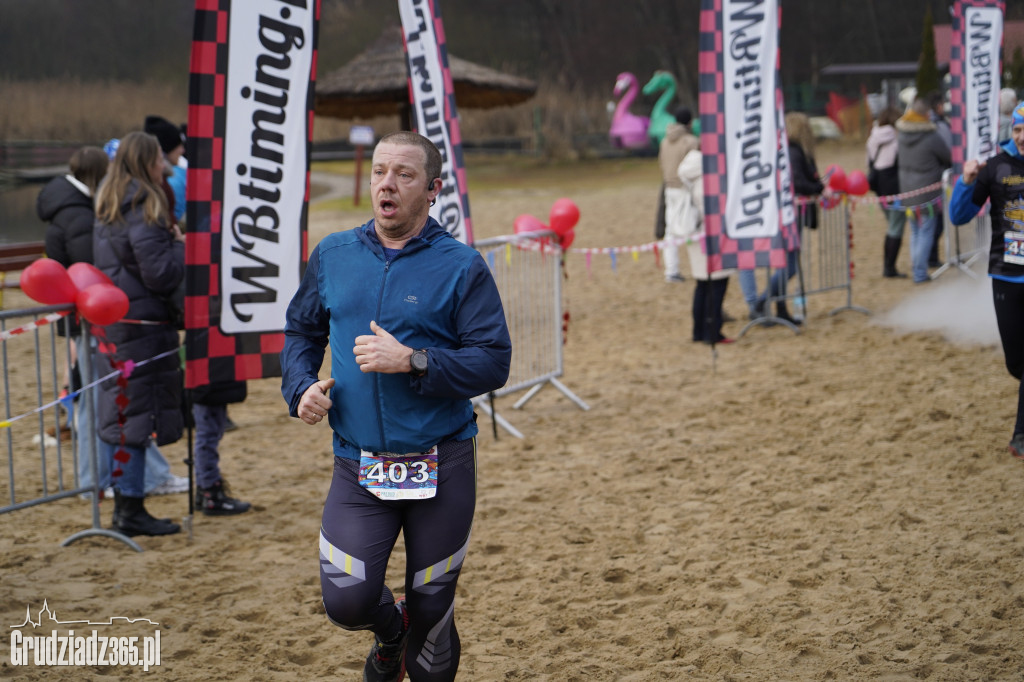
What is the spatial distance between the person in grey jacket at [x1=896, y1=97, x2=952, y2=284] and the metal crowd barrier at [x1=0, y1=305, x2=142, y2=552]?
29.1 ft

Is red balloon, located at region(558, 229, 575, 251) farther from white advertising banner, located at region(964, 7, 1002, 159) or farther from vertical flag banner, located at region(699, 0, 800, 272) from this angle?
white advertising banner, located at region(964, 7, 1002, 159)

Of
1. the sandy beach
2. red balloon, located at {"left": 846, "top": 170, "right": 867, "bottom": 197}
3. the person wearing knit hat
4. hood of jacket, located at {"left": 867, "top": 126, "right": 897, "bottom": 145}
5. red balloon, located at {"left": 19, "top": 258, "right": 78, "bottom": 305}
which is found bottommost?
the sandy beach

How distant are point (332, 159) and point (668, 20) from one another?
77.9 feet

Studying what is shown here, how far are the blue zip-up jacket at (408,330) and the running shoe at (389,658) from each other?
62cm

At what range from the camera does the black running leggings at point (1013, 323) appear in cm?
546

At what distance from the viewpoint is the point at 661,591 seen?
4.29 meters

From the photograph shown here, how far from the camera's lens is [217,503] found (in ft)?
18.0

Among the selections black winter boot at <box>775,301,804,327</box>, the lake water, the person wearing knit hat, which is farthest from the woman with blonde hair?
the lake water

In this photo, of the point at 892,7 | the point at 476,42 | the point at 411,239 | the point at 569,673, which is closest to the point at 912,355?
the point at 569,673

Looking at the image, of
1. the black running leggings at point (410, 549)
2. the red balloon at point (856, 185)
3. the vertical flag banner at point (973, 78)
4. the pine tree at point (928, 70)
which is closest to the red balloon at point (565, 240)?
the red balloon at point (856, 185)

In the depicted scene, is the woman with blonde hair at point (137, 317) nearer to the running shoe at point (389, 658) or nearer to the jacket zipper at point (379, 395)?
the running shoe at point (389, 658)

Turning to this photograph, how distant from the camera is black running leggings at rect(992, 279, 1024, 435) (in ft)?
17.9

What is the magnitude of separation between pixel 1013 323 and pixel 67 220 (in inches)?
217

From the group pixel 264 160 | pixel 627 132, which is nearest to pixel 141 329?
pixel 264 160
